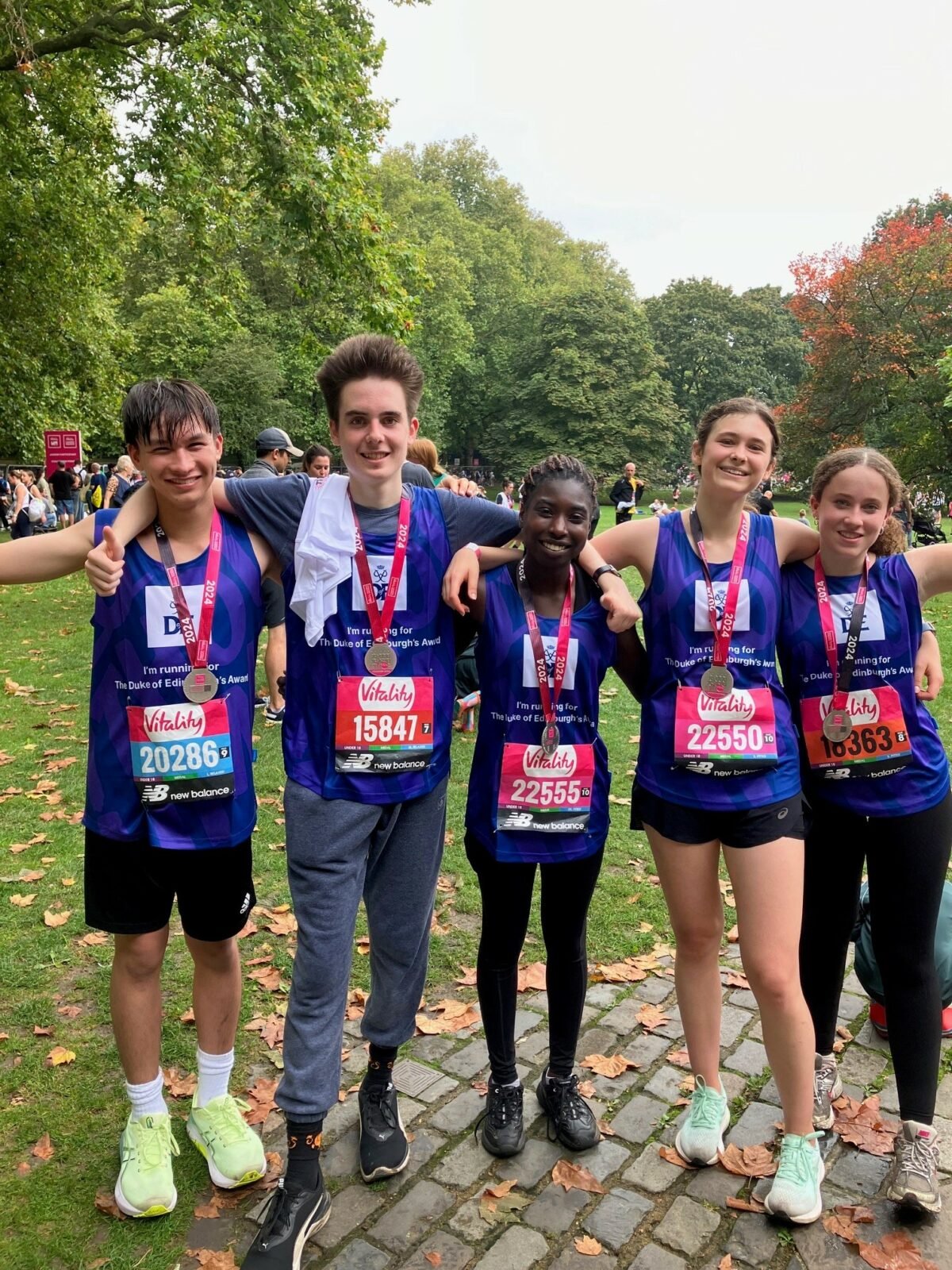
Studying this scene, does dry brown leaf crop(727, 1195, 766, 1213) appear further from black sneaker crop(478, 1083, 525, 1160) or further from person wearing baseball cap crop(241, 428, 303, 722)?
person wearing baseball cap crop(241, 428, 303, 722)

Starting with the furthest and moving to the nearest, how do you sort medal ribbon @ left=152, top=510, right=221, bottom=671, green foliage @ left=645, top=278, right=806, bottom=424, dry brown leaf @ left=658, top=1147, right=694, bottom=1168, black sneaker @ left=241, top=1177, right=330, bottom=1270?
green foliage @ left=645, top=278, right=806, bottom=424 < dry brown leaf @ left=658, top=1147, right=694, bottom=1168 < medal ribbon @ left=152, top=510, right=221, bottom=671 < black sneaker @ left=241, top=1177, right=330, bottom=1270

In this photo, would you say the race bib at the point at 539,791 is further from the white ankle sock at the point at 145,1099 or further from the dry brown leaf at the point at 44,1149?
the dry brown leaf at the point at 44,1149

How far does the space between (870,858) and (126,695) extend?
219 cm

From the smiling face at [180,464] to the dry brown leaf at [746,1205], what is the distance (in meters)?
2.52

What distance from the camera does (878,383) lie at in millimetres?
28453

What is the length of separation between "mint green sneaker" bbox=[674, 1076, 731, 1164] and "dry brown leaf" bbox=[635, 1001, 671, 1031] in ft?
2.01

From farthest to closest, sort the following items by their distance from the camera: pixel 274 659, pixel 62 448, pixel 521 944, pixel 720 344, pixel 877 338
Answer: pixel 720 344 < pixel 877 338 < pixel 62 448 < pixel 274 659 < pixel 521 944

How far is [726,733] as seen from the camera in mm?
2541

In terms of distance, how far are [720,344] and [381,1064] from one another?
5887 cm

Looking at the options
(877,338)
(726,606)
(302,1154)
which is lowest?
(302,1154)

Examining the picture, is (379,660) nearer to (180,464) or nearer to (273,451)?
(180,464)

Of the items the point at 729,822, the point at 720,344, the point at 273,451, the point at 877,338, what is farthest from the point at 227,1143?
the point at 720,344

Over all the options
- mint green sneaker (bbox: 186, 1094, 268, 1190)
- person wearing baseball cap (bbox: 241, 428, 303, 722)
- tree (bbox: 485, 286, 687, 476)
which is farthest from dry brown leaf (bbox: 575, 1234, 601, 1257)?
tree (bbox: 485, 286, 687, 476)

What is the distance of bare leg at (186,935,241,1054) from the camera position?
9.02 feet
